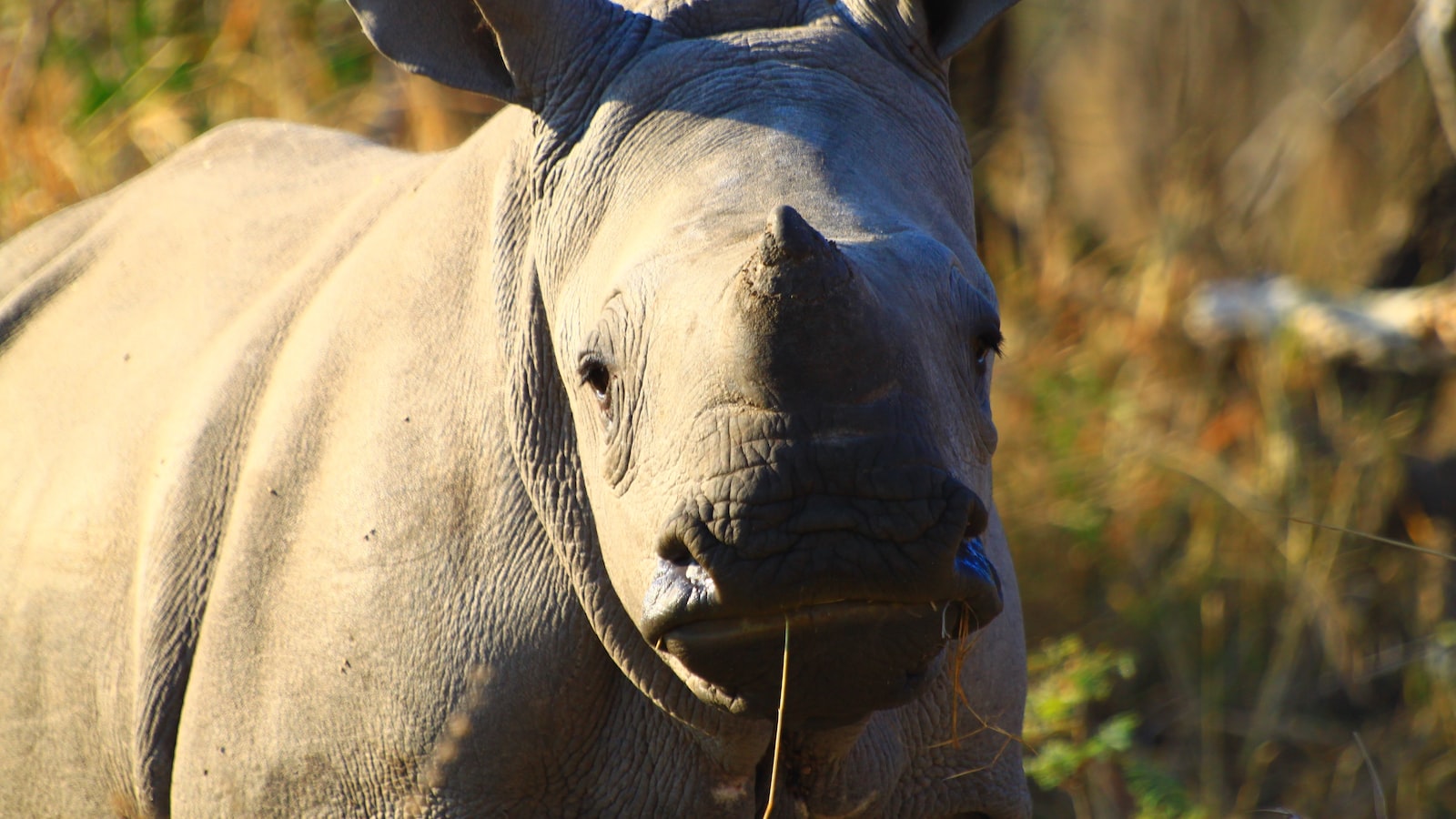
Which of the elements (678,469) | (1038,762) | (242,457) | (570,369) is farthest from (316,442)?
(1038,762)

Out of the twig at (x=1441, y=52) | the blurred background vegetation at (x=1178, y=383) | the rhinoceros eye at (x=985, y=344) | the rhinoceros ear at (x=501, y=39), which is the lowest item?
the blurred background vegetation at (x=1178, y=383)

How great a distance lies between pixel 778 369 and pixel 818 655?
1.22 feet

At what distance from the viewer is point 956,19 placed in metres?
2.55

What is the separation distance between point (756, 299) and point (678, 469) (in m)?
0.25

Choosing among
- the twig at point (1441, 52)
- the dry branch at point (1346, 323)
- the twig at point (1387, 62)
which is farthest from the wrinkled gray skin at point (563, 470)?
the twig at point (1387, 62)

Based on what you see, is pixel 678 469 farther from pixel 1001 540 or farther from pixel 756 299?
pixel 1001 540

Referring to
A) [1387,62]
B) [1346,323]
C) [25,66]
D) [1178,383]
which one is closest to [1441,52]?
[1387,62]

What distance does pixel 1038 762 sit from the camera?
3.48 metres

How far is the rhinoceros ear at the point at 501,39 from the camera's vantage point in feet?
7.95

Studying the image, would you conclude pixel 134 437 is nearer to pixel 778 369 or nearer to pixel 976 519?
pixel 778 369

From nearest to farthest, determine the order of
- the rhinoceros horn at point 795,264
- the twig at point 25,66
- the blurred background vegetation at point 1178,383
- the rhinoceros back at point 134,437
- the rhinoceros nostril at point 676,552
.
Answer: the rhinoceros horn at point 795,264
the rhinoceros nostril at point 676,552
the rhinoceros back at point 134,437
the blurred background vegetation at point 1178,383
the twig at point 25,66

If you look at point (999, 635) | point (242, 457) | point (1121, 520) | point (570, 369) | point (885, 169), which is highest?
point (885, 169)

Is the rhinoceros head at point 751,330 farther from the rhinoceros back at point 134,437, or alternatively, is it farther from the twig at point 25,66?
the twig at point 25,66

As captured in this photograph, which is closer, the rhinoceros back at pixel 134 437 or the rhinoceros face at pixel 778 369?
the rhinoceros face at pixel 778 369
